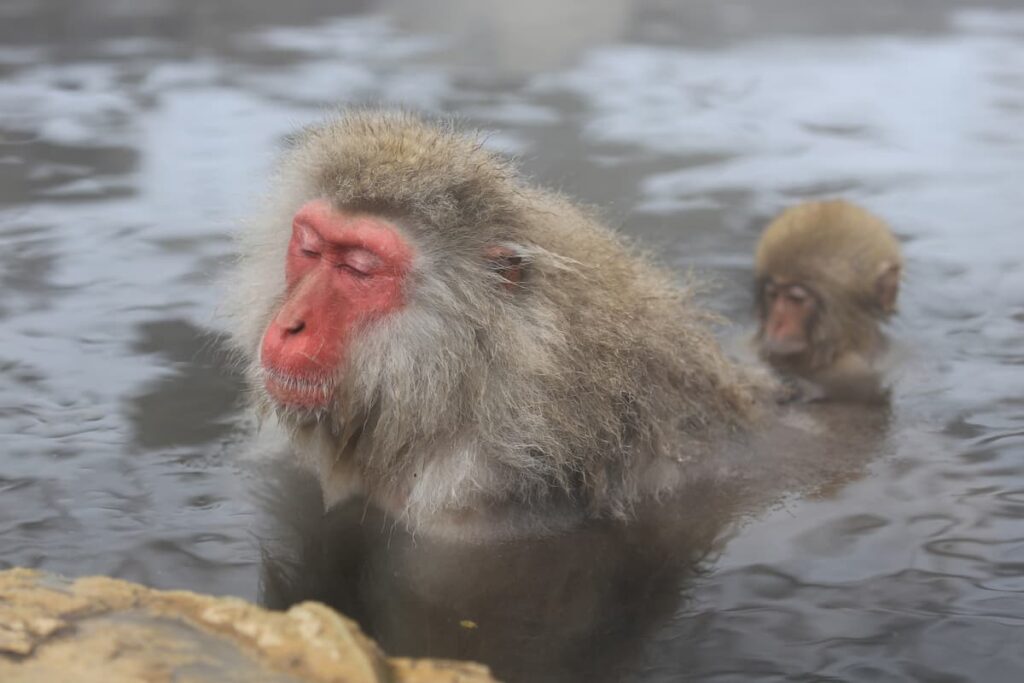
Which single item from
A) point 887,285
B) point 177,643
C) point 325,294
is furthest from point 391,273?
point 887,285

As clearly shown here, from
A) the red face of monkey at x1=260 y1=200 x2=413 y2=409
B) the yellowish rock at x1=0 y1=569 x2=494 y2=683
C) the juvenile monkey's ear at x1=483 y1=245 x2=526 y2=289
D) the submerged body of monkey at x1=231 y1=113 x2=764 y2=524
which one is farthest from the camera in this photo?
the juvenile monkey's ear at x1=483 y1=245 x2=526 y2=289

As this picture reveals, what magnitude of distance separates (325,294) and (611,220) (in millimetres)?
3357

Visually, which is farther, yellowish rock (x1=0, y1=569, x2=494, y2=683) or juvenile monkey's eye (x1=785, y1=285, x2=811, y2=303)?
juvenile monkey's eye (x1=785, y1=285, x2=811, y2=303)

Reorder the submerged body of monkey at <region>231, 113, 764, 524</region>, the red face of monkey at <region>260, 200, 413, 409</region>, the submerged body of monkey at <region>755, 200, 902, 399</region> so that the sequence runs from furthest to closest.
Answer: the submerged body of monkey at <region>755, 200, 902, 399</region> → the submerged body of monkey at <region>231, 113, 764, 524</region> → the red face of monkey at <region>260, 200, 413, 409</region>

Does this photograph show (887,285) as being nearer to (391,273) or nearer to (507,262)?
(507,262)

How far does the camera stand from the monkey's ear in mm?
6734

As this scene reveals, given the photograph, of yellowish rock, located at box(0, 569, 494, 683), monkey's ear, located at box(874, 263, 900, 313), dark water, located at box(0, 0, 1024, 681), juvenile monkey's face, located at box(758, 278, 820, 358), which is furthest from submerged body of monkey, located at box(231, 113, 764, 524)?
monkey's ear, located at box(874, 263, 900, 313)

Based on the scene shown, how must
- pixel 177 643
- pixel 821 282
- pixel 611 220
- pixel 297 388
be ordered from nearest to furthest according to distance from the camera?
pixel 177 643, pixel 297 388, pixel 821 282, pixel 611 220

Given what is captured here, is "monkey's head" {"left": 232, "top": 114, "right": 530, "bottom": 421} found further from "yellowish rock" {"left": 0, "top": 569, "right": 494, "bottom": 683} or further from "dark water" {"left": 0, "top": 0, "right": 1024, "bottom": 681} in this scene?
"yellowish rock" {"left": 0, "top": 569, "right": 494, "bottom": 683}

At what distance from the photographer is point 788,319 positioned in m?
6.71

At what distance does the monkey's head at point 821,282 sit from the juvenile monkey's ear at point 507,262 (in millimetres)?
2923

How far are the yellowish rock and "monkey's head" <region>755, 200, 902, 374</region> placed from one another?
13.6 ft

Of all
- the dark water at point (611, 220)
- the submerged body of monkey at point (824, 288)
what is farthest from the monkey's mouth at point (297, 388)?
the submerged body of monkey at point (824, 288)

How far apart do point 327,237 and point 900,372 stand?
3506mm
